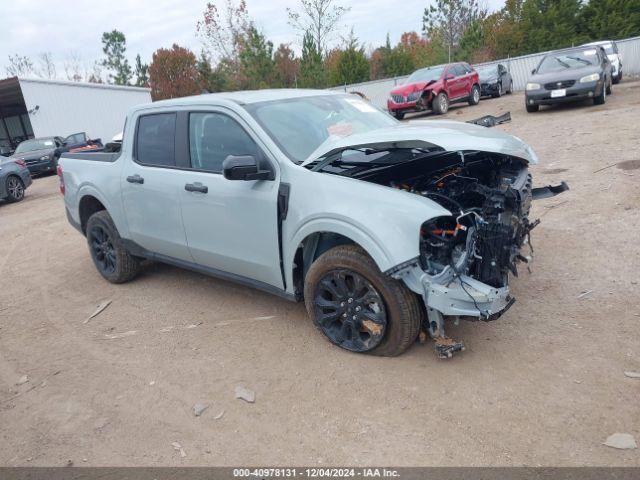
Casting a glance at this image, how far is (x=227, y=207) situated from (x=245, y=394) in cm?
144

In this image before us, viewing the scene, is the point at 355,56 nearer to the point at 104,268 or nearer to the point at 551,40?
the point at 551,40

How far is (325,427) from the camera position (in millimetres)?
2996

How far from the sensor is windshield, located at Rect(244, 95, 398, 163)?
3.89m

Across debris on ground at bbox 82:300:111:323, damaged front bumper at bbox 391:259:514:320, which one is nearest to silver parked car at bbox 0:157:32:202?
debris on ground at bbox 82:300:111:323

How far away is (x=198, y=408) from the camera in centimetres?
331

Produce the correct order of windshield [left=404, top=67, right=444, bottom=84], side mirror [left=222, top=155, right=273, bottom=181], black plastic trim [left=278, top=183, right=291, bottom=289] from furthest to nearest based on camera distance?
windshield [left=404, top=67, right=444, bottom=84], black plastic trim [left=278, top=183, right=291, bottom=289], side mirror [left=222, top=155, right=273, bottom=181]

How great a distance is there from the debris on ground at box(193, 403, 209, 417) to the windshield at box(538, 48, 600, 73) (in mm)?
13785

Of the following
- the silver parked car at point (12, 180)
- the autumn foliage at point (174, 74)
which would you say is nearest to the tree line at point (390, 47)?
the autumn foliage at point (174, 74)

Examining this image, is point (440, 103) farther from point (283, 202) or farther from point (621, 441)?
point (621, 441)

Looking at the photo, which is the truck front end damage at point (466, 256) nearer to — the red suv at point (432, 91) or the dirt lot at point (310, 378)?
the dirt lot at point (310, 378)

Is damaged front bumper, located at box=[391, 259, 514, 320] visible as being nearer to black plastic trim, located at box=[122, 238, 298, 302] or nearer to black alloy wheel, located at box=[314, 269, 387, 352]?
black alloy wheel, located at box=[314, 269, 387, 352]

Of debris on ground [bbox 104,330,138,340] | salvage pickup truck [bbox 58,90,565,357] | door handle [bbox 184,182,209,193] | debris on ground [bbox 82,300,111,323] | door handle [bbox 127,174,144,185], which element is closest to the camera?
salvage pickup truck [bbox 58,90,565,357]

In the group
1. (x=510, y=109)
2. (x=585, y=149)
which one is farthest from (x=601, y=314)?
(x=510, y=109)

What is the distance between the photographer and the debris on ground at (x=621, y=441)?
2.59 meters
